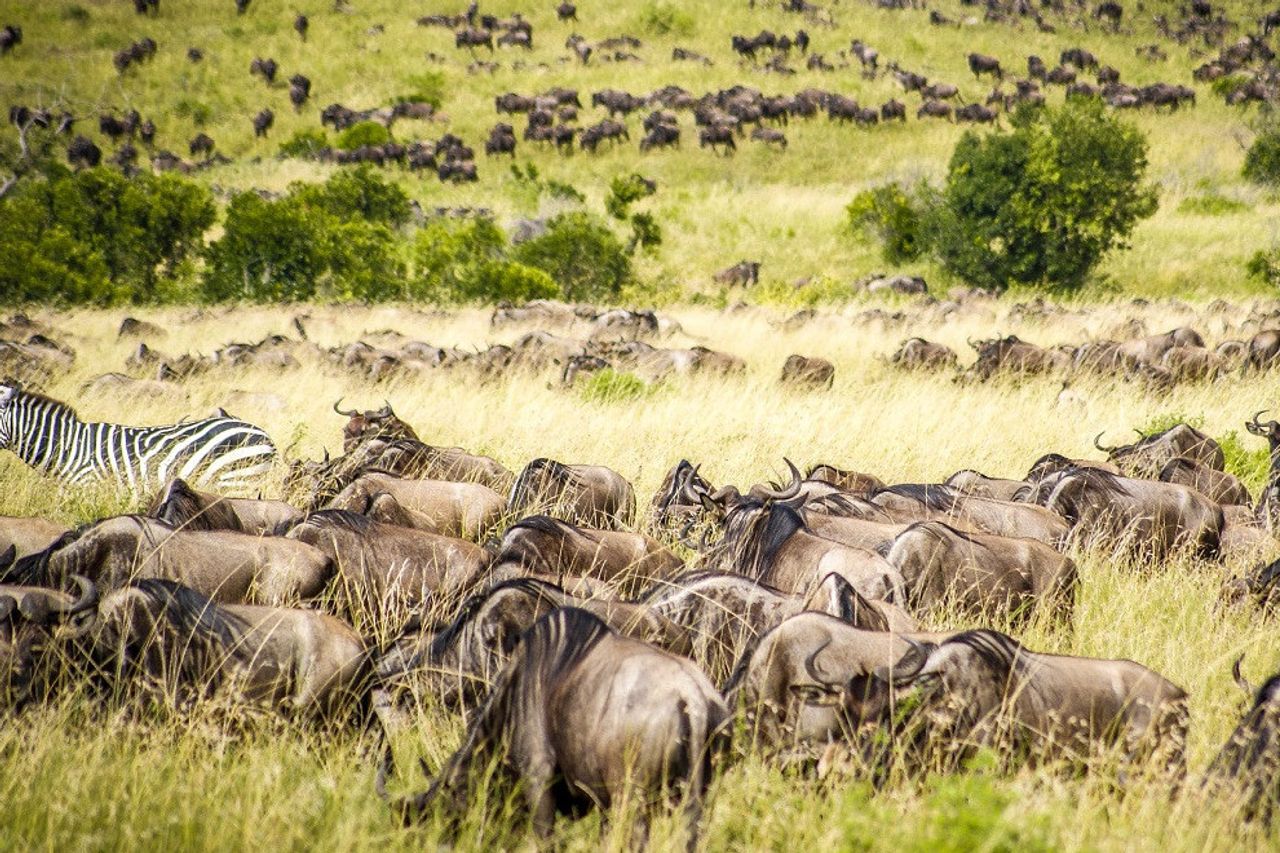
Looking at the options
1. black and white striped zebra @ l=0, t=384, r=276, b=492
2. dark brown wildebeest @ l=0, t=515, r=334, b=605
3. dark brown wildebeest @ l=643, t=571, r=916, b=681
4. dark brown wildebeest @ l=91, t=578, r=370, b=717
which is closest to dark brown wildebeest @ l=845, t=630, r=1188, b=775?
dark brown wildebeest @ l=643, t=571, r=916, b=681

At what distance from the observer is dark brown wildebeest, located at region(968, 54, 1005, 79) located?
5353cm

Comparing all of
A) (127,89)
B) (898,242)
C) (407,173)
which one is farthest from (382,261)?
(127,89)

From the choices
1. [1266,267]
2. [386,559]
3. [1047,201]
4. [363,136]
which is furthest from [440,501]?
[363,136]

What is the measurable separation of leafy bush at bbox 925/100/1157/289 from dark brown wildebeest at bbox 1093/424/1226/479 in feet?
60.6

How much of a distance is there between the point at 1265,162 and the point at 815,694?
38796 millimetres

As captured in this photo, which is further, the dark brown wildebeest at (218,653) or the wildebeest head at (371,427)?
the wildebeest head at (371,427)

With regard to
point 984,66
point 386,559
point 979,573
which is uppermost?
point 984,66

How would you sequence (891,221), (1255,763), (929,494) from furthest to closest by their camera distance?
(891,221)
(929,494)
(1255,763)

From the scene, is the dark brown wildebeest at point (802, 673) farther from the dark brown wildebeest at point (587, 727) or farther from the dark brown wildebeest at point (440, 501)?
the dark brown wildebeest at point (440, 501)

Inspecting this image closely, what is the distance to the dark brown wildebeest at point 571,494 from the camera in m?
7.14

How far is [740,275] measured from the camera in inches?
1149

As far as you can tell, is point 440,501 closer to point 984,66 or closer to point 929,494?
point 929,494

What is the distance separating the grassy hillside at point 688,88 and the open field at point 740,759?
56.9ft

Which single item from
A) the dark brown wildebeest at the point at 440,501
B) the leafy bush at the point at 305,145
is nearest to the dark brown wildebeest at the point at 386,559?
the dark brown wildebeest at the point at 440,501
